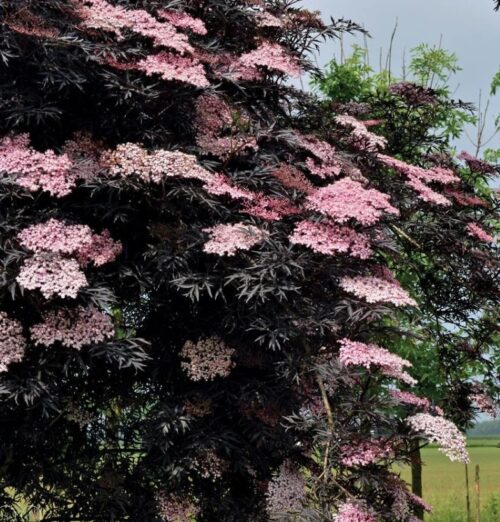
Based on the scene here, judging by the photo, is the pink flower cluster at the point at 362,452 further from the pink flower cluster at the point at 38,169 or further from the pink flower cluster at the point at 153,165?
the pink flower cluster at the point at 38,169

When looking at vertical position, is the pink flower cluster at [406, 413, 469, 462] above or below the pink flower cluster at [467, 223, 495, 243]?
below

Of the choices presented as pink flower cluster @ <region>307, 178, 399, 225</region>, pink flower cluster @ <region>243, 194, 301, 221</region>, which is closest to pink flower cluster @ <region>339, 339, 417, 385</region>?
pink flower cluster @ <region>307, 178, 399, 225</region>

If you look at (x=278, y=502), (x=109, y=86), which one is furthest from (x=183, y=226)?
(x=278, y=502)

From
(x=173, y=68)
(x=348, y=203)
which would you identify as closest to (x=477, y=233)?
(x=348, y=203)

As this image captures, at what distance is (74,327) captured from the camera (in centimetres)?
527

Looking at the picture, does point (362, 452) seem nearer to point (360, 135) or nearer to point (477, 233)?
point (477, 233)

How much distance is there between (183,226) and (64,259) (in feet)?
3.25

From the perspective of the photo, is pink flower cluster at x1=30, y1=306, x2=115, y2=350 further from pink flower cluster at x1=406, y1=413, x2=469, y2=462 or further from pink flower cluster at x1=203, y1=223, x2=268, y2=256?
pink flower cluster at x1=406, y1=413, x2=469, y2=462

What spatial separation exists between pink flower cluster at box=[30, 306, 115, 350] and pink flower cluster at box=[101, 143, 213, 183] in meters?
1.03

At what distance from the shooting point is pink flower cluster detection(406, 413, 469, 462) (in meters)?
5.01

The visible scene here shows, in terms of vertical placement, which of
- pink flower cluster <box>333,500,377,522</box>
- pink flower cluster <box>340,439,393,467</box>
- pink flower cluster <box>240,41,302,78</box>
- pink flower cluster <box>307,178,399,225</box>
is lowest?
pink flower cluster <box>333,500,377,522</box>

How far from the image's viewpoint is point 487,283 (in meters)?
7.28

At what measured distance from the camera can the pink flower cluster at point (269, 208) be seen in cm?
562

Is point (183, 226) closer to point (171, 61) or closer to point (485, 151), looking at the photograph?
point (171, 61)
